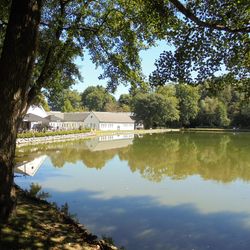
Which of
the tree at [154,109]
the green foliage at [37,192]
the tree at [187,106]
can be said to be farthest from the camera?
the tree at [187,106]

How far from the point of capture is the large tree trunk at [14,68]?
4.80m

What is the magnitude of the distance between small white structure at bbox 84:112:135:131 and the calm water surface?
1639 inches

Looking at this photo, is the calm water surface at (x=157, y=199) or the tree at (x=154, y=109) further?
the tree at (x=154, y=109)

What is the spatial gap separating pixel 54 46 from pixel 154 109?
5963 cm

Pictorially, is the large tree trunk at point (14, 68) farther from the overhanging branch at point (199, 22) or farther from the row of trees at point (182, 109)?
the row of trees at point (182, 109)

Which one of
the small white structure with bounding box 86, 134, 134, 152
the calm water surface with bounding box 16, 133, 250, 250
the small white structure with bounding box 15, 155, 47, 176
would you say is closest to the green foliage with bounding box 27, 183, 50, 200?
the calm water surface with bounding box 16, 133, 250, 250

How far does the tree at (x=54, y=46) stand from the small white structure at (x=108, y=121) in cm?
4991

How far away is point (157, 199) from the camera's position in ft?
37.9

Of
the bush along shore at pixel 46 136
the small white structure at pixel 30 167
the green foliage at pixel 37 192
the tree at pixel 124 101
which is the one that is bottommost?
the green foliage at pixel 37 192

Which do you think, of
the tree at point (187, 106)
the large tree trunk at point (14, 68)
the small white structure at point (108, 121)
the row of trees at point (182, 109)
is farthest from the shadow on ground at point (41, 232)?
the tree at point (187, 106)

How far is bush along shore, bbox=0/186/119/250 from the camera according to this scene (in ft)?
16.3

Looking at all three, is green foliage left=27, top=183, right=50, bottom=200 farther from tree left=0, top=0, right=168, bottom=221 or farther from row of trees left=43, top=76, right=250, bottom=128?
row of trees left=43, top=76, right=250, bottom=128

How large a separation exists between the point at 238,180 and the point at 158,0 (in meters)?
11.5

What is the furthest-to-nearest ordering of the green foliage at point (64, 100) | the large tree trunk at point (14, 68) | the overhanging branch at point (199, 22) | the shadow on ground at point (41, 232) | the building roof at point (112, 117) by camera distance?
1. the building roof at point (112, 117)
2. the green foliage at point (64, 100)
3. the overhanging branch at point (199, 22)
4. the shadow on ground at point (41, 232)
5. the large tree trunk at point (14, 68)
